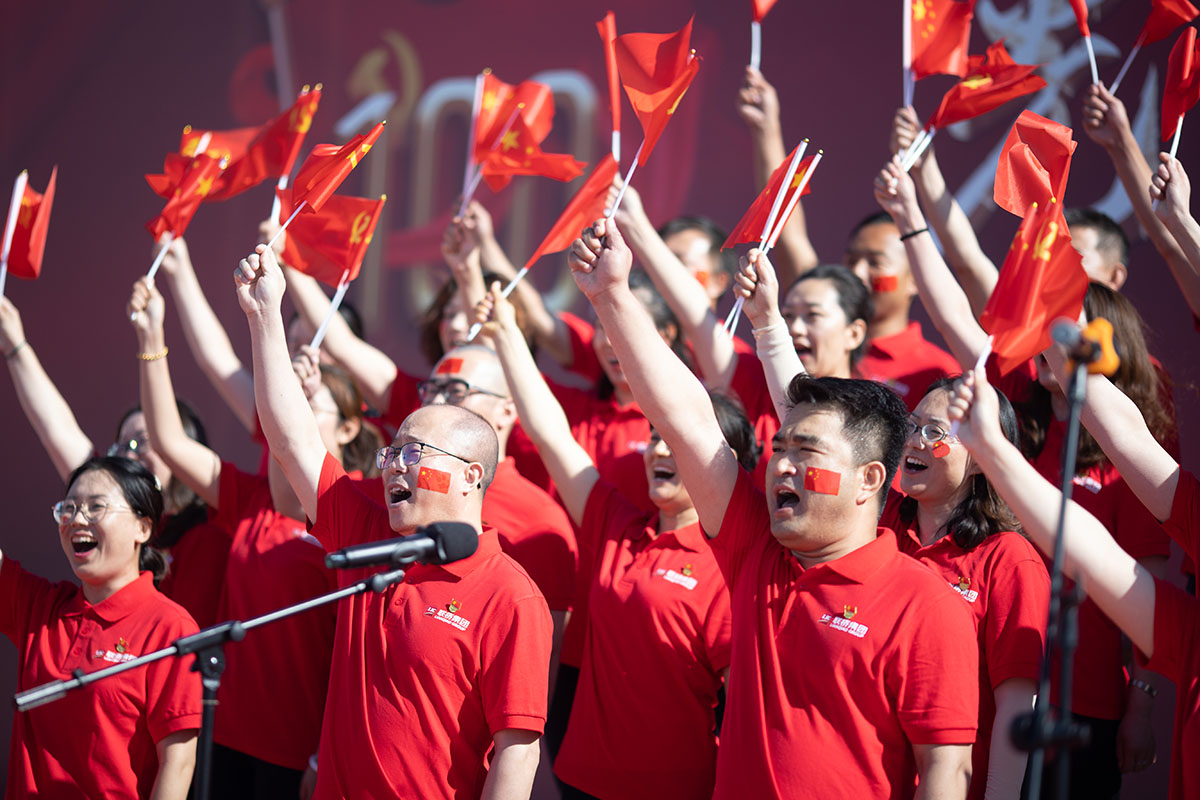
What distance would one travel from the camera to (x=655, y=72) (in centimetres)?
395

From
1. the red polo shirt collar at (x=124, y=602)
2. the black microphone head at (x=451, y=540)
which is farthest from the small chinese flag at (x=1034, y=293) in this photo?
the red polo shirt collar at (x=124, y=602)

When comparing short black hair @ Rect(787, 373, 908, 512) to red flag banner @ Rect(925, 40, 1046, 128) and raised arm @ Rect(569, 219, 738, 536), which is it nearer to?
raised arm @ Rect(569, 219, 738, 536)

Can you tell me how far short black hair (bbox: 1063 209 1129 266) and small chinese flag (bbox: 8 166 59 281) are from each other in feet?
12.5

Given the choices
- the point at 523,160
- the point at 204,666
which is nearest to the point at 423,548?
the point at 204,666

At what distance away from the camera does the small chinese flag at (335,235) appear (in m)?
4.42

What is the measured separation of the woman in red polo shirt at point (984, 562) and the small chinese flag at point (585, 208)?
1.61 meters

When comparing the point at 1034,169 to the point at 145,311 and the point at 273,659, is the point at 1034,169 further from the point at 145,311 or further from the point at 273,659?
the point at 145,311

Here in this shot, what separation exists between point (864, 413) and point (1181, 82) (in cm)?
190

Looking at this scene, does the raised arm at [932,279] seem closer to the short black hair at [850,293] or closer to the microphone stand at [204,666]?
the short black hair at [850,293]

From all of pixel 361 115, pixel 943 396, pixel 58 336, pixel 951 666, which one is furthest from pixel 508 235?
pixel 951 666

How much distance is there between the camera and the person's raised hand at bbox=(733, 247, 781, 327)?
3.38 meters

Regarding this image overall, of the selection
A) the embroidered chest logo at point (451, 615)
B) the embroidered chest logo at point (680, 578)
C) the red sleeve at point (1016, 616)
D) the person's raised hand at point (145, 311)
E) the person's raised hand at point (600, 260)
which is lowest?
the embroidered chest logo at point (451, 615)

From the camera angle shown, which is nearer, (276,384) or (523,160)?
(276,384)

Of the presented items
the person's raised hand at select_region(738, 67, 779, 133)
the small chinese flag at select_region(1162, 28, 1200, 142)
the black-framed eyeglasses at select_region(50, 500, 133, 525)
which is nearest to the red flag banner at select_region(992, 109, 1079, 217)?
the small chinese flag at select_region(1162, 28, 1200, 142)
